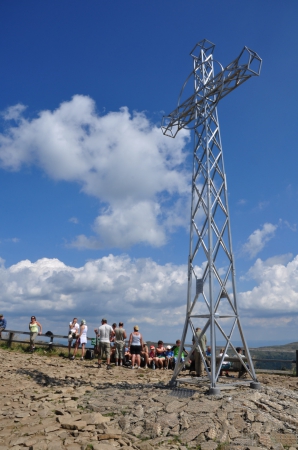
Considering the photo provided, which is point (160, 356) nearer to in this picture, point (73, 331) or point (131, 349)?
point (131, 349)

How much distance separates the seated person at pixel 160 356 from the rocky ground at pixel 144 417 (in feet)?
17.0

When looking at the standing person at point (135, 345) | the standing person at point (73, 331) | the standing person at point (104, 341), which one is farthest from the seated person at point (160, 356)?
the standing person at point (73, 331)

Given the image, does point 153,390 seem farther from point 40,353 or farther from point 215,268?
point 40,353

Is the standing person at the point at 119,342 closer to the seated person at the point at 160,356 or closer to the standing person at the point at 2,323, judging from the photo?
the seated person at the point at 160,356

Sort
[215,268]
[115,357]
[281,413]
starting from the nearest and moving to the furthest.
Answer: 1. [281,413]
2. [215,268]
3. [115,357]

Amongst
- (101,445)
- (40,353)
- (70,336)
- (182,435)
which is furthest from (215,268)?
(40,353)

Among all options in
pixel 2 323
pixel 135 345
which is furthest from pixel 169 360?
pixel 2 323

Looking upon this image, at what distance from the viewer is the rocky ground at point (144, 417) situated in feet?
19.9

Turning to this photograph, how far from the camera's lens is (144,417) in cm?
700

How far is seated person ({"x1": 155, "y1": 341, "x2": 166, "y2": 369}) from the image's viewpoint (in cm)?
1509

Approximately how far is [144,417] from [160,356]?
866 cm

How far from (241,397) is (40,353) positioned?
486 inches

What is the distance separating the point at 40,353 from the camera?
1781 centimetres

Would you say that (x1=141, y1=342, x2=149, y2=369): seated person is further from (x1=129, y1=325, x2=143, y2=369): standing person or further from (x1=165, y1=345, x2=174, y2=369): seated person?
(x1=165, y1=345, x2=174, y2=369): seated person
